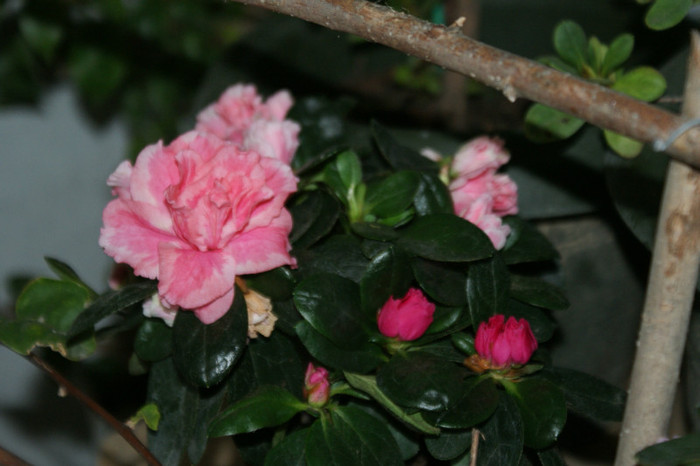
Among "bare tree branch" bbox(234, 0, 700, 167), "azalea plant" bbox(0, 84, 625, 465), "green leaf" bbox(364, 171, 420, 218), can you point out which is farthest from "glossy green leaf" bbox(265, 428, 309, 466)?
"bare tree branch" bbox(234, 0, 700, 167)

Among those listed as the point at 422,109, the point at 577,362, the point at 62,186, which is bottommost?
the point at 62,186

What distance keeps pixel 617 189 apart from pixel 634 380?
0.29 m

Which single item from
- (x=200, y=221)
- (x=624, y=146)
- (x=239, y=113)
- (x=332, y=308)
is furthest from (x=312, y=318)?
(x=624, y=146)

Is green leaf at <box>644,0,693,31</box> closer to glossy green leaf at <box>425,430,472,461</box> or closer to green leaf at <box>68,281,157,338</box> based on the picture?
glossy green leaf at <box>425,430,472,461</box>

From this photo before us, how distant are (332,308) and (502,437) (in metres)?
0.18

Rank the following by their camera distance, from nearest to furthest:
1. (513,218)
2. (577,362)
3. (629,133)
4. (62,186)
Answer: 1. (629,133)
2. (513,218)
3. (577,362)
4. (62,186)

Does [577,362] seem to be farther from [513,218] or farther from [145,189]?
[145,189]

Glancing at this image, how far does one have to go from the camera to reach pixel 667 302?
635 mm

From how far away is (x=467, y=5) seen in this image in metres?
1.24

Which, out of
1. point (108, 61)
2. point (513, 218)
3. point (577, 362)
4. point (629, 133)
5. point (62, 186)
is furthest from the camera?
point (62, 186)

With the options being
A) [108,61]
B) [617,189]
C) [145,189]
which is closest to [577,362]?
[617,189]

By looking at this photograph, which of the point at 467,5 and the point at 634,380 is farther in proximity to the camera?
the point at 467,5

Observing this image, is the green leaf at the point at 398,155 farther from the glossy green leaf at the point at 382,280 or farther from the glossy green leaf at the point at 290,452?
the glossy green leaf at the point at 290,452

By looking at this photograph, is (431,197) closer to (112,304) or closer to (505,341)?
(505,341)
